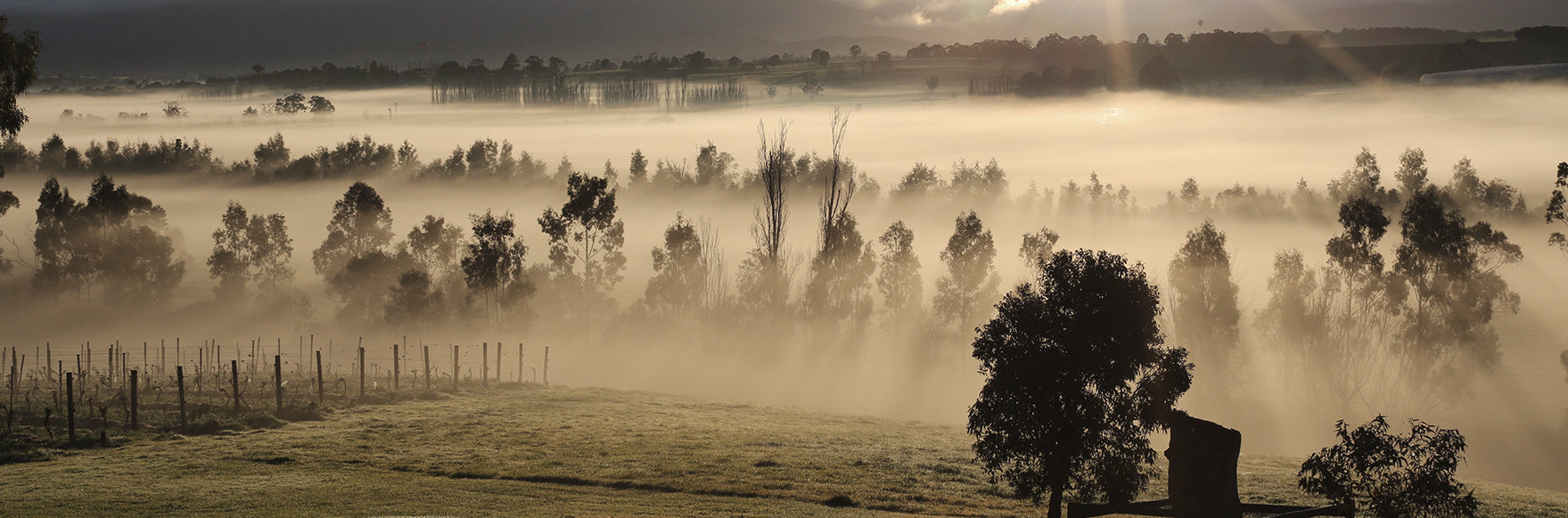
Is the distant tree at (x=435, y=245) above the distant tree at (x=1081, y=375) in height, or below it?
above

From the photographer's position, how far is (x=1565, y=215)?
273ft

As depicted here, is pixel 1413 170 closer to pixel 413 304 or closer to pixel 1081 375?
pixel 413 304

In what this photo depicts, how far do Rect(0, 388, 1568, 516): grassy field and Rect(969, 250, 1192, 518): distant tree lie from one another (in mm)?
7079

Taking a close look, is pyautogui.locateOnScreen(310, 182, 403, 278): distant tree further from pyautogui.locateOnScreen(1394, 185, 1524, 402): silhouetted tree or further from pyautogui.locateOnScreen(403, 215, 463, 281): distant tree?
pyautogui.locateOnScreen(1394, 185, 1524, 402): silhouetted tree

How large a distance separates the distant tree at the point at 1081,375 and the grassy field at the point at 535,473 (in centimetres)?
708

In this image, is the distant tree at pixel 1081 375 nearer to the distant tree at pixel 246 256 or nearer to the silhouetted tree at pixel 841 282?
the silhouetted tree at pixel 841 282

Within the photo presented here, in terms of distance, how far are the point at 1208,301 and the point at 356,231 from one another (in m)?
99.9

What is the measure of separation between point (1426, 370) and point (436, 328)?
103 meters

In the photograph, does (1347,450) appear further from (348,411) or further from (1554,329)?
(1554,329)

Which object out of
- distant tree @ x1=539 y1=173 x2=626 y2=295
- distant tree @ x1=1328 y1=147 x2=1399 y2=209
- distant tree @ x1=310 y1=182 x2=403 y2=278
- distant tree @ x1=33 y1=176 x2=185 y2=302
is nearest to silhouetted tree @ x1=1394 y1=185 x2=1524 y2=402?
distant tree @ x1=1328 y1=147 x2=1399 y2=209

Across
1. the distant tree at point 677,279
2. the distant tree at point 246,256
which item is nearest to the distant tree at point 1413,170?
the distant tree at point 677,279

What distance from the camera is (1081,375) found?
3284 cm

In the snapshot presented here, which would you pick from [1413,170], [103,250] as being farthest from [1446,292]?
[103,250]

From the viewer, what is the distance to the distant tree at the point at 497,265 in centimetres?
11462
